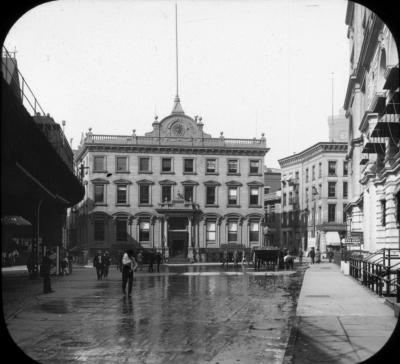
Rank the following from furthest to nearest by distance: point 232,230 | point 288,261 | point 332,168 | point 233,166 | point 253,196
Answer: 1. point 332,168
2. point 253,196
3. point 233,166
4. point 232,230
5. point 288,261

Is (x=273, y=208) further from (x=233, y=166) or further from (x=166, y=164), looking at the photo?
(x=166, y=164)

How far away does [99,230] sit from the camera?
6197 cm

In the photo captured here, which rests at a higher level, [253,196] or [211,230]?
[253,196]

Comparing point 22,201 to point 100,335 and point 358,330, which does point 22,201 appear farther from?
point 358,330

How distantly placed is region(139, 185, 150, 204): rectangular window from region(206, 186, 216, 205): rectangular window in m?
6.35

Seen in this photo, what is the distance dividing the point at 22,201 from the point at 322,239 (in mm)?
54088

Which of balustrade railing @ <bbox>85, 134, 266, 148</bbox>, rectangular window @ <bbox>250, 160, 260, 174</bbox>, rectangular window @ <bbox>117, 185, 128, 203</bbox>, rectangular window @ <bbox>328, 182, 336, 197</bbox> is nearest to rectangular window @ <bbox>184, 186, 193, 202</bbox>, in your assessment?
balustrade railing @ <bbox>85, 134, 266, 148</bbox>

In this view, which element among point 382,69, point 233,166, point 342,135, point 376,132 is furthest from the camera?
point 342,135

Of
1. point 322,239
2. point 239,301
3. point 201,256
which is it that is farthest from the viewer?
point 322,239

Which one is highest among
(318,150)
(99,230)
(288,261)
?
(318,150)

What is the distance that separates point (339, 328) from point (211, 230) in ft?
175

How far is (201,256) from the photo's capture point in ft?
203

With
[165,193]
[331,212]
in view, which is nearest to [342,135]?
[331,212]

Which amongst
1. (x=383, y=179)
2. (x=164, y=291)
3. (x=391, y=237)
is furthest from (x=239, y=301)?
(x=383, y=179)
